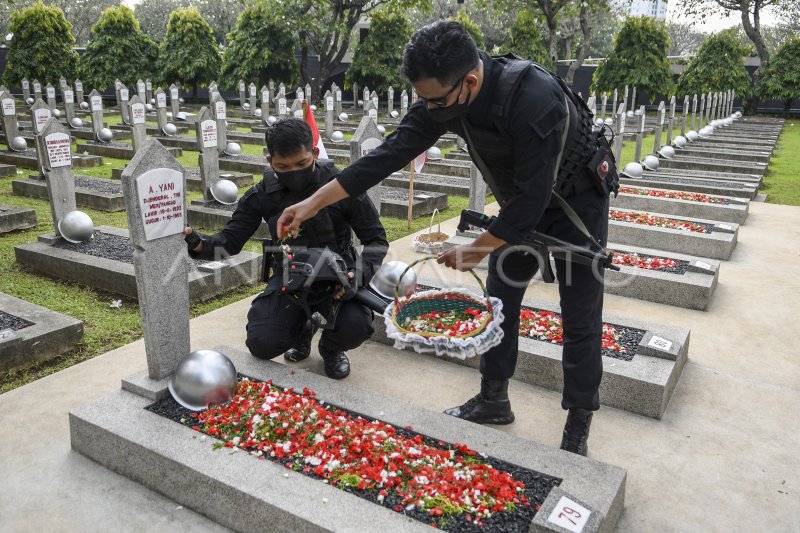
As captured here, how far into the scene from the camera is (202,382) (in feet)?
10.7

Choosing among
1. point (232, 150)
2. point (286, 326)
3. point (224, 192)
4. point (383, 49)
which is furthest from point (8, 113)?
point (383, 49)

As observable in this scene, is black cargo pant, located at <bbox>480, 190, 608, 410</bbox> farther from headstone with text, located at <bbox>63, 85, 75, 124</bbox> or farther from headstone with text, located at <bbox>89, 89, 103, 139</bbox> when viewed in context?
headstone with text, located at <bbox>63, 85, 75, 124</bbox>

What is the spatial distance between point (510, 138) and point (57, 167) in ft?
20.2

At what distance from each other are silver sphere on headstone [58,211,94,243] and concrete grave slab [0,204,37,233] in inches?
65.6

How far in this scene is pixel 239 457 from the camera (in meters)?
2.84

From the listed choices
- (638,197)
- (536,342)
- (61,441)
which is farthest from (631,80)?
(61,441)

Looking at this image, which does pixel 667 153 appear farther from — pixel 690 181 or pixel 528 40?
pixel 528 40

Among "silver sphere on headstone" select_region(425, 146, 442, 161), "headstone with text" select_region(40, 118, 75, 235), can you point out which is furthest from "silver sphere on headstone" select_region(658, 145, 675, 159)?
"headstone with text" select_region(40, 118, 75, 235)

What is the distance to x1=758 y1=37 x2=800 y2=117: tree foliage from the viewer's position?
93.4ft

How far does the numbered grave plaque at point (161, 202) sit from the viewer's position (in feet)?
10.8

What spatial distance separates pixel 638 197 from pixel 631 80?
22696 mm

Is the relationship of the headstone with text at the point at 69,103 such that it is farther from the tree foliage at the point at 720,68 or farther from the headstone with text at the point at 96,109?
the tree foliage at the point at 720,68

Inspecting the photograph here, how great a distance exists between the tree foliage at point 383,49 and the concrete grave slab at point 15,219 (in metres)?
23.0

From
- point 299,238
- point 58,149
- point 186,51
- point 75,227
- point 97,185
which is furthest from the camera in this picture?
point 186,51
